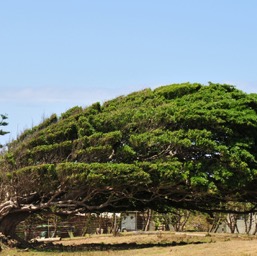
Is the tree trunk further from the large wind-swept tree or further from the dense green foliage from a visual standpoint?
the dense green foliage

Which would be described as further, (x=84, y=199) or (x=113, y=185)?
(x=84, y=199)

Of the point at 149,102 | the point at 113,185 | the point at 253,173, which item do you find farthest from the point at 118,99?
the point at 253,173

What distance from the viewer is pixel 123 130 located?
18.8 metres

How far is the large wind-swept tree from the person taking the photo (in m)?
17.5

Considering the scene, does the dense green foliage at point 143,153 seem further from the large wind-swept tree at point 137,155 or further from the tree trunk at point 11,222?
the tree trunk at point 11,222

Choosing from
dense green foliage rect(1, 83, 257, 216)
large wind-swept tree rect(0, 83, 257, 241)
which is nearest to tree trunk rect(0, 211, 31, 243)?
large wind-swept tree rect(0, 83, 257, 241)

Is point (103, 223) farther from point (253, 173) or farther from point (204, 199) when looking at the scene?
point (253, 173)

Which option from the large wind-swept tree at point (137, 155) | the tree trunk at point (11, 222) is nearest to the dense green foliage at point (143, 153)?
the large wind-swept tree at point (137, 155)

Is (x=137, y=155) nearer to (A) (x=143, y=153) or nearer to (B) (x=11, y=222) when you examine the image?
(A) (x=143, y=153)

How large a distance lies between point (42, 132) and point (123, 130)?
274 cm

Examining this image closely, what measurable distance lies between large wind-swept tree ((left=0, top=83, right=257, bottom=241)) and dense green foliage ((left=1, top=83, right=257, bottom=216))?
0.03 m

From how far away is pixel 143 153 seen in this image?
1858cm

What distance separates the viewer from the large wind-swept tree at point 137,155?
17.5 meters

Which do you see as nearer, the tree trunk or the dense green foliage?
the dense green foliage
